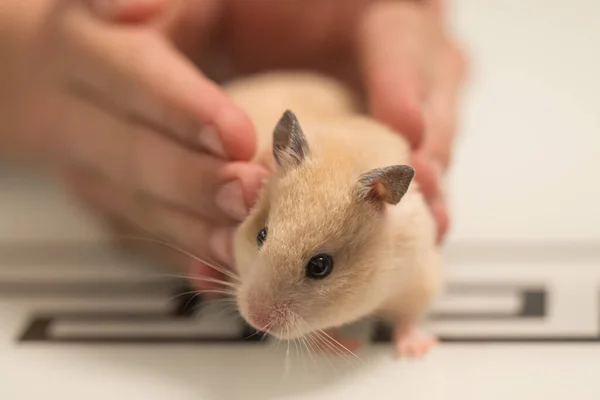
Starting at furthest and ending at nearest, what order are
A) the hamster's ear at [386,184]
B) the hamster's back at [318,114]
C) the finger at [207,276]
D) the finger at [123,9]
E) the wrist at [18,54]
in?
1. the wrist at [18,54]
2. the finger at [123,9]
3. the finger at [207,276]
4. the hamster's back at [318,114]
5. the hamster's ear at [386,184]

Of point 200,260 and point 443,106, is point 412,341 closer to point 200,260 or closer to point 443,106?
point 200,260

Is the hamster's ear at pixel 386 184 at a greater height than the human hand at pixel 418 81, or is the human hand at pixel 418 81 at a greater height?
the human hand at pixel 418 81

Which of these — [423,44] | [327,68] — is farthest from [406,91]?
[327,68]

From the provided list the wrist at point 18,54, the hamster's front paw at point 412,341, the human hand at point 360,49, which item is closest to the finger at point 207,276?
the human hand at point 360,49

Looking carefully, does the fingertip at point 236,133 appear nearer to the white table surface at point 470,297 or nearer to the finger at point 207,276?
the finger at point 207,276

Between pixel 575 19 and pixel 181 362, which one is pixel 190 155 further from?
pixel 575 19

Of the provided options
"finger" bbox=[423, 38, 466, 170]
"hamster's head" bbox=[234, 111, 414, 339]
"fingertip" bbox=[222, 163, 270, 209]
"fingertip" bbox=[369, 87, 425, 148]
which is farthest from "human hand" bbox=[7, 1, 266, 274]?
"finger" bbox=[423, 38, 466, 170]

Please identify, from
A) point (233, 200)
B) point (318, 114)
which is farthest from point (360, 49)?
point (233, 200)
